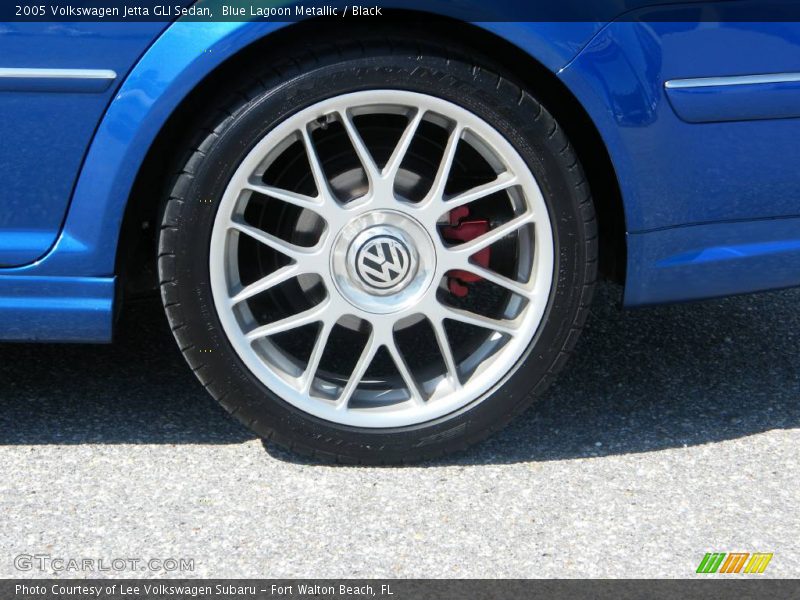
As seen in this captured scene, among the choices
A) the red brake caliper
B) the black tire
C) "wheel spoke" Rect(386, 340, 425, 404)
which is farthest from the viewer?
the red brake caliper

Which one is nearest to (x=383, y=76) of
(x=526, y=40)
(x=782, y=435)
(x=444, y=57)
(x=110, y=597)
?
(x=444, y=57)

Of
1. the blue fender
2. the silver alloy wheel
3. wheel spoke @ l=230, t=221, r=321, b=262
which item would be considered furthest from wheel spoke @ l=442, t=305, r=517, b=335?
the blue fender

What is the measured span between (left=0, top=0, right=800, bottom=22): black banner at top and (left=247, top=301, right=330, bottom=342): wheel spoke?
24.3 inches

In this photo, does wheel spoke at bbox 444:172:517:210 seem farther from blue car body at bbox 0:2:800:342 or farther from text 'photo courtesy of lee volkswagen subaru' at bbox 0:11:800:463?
blue car body at bbox 0:2:800:342

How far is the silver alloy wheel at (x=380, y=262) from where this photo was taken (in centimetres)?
245

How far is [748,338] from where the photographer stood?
133 inches

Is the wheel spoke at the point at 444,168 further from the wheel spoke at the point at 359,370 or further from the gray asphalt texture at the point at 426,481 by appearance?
the gray asphalt texture at the point at 426,481

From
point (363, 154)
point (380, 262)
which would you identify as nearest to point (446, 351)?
point (380, 262)

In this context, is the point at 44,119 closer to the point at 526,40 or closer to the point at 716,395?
the point at 526,40

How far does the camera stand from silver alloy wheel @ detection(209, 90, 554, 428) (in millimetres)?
2449

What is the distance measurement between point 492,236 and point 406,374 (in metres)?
0.35

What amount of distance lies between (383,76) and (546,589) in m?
1.05

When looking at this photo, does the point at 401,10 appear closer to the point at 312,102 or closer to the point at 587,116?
the point at 312,102

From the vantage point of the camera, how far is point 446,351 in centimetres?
259
